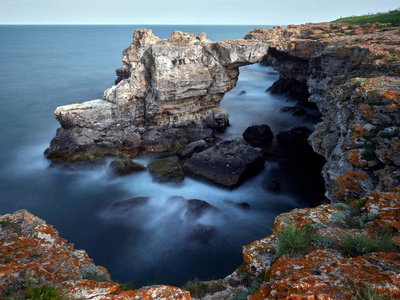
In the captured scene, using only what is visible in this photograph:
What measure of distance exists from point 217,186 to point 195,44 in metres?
13.1

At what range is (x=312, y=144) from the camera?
1230cm

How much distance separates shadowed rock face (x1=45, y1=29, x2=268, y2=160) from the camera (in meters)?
21.4

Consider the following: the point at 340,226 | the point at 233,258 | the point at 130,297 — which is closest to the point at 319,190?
the point at 233,258

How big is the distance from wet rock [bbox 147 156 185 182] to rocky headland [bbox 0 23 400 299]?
130 inches

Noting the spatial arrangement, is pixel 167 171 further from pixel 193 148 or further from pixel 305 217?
pixel 305 217

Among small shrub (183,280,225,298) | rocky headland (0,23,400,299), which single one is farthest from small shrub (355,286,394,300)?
small shrub (183,280,225,298)

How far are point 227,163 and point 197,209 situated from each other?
4965 mm

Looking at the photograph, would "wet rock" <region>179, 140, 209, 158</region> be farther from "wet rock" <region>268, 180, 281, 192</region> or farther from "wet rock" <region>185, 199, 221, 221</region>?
"wet rock" <region>268, 180, 281, 192</region>

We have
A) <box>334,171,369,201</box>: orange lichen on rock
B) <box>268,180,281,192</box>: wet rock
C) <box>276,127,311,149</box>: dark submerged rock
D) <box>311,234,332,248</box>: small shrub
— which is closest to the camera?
<box>311,234,332,248</box>: small shrub

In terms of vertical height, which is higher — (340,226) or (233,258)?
(340,226)

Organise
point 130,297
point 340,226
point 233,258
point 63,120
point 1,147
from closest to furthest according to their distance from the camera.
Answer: point 130,297 < point 340,226 < point 233,258 < point 63,120 < point 1,147

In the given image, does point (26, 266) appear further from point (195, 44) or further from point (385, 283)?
point (195, 44)

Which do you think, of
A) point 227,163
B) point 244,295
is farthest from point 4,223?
point 227,163

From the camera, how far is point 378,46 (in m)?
13.8
